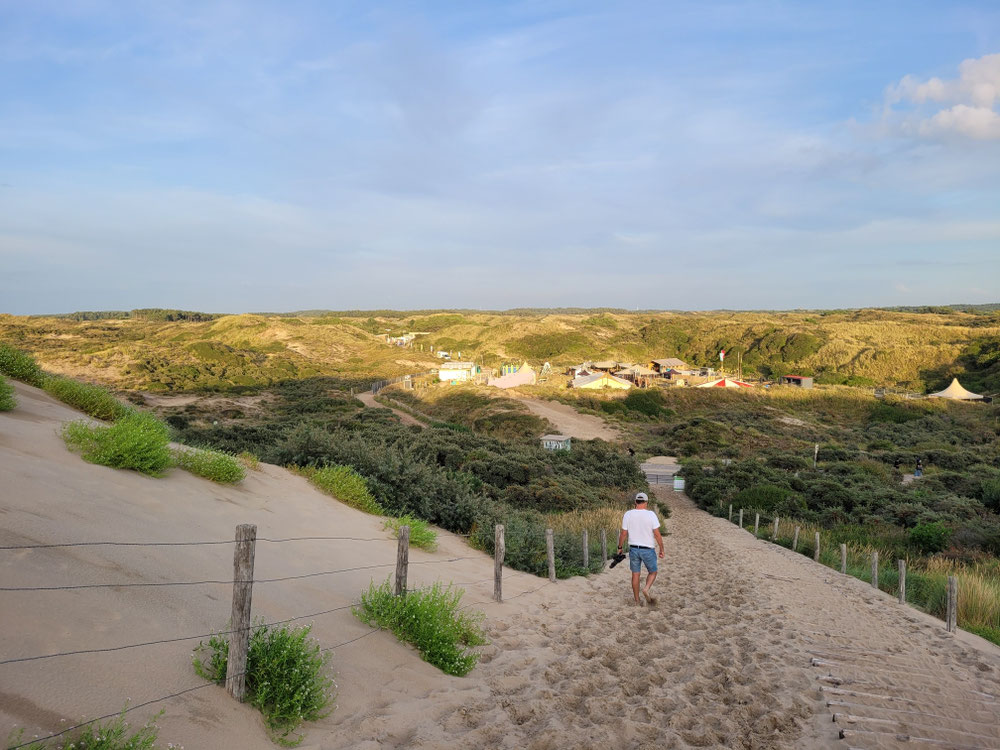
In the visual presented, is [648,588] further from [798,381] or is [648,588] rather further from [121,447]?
[798,381]

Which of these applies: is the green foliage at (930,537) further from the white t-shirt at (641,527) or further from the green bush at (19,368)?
the green bush at (19,368)

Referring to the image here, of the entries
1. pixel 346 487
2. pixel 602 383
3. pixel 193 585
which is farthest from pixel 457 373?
pixel 193 585

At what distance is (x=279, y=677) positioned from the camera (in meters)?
4.39

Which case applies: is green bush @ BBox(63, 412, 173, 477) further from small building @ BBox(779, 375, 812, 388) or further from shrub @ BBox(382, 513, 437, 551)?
small building @ BBox(779, 375, 812, 388)

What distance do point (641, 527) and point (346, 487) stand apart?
5.92 meters

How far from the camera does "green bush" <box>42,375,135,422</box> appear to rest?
37.7ft

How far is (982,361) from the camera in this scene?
276ft

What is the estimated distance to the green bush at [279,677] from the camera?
4211 millimetres

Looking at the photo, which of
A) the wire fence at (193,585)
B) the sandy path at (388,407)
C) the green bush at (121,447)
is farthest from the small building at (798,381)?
the wire fence at (193,585)

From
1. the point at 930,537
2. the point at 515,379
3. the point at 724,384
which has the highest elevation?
the point at 930,537

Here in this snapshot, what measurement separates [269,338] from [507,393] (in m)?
57.5

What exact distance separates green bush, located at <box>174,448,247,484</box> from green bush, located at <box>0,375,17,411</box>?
2.39m

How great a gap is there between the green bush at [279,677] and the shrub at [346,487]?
738cm

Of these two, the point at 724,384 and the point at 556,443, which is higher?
the point at 724,384
